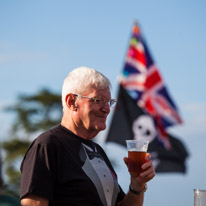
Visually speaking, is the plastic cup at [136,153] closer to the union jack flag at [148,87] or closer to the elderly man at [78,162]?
the elderly man at [78,162]

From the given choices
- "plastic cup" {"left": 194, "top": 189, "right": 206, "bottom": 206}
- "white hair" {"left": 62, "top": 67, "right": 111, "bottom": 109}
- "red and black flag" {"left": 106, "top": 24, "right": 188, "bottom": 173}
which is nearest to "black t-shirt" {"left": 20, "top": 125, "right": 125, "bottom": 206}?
"white hair" {"left": 62, "top": 67, "right": 111, "bottom": 109}

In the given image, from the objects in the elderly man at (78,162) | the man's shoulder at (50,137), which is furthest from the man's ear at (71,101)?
the man's shoulder at (50,137)

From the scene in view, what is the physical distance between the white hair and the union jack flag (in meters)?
8.84

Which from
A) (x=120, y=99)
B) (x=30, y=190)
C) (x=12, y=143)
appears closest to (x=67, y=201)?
(x=30, y=190)

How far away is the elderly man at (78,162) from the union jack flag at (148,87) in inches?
349

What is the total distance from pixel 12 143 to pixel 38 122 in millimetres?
1281

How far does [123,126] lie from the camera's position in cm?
1195

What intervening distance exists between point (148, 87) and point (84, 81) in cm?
948

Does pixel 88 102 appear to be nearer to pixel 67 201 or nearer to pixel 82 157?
pixel 82 157

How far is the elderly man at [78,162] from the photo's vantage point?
9.13 feet

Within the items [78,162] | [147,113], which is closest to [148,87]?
[147,113]

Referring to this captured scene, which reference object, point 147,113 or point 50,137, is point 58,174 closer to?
point 50,137

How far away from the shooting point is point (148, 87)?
41.1ft

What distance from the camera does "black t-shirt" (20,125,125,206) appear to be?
2756mm
